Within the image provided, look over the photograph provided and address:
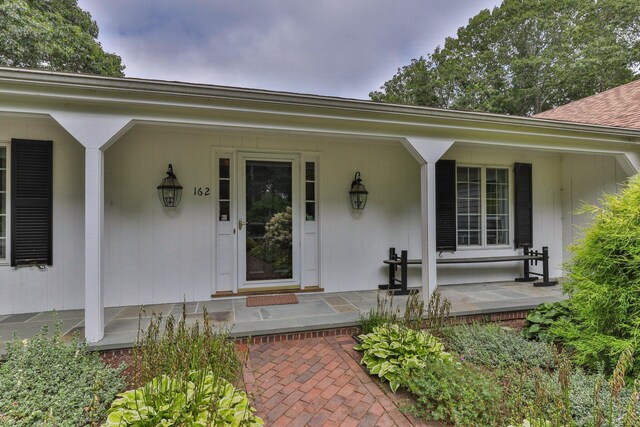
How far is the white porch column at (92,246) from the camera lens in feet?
8.85

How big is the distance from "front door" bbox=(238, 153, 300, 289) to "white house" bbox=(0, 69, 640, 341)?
2 cm

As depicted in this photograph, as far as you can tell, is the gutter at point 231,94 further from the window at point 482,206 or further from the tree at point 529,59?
the tree at point 529,59

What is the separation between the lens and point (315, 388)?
2.37 metres

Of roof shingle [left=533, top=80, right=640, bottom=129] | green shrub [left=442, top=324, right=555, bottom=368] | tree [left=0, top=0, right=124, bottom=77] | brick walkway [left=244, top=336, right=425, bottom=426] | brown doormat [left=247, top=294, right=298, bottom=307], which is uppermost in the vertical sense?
tree [left=0, top=0, right=124, bottom=77]

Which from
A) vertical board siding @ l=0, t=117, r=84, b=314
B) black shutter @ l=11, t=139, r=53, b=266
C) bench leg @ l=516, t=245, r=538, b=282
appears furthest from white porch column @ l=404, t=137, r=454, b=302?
black shutter @ l=11, t=139, r=53, b=266

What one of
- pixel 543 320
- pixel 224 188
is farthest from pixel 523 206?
pixel 224 188

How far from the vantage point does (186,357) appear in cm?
206

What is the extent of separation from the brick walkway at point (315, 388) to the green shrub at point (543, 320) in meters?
1.83

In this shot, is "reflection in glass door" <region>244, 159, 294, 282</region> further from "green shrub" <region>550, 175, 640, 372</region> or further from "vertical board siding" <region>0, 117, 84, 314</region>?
"green shrub" <region>550, 175, 640, 372</region>

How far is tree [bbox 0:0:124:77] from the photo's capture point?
7.59 meters

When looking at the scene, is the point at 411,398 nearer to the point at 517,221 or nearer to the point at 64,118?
the point at 64,118

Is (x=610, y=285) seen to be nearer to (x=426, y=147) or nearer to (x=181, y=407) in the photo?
(x=426, y=147)

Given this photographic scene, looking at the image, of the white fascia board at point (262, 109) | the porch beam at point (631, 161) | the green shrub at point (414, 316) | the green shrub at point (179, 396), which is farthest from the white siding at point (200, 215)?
the porch beam at point (631, 161)

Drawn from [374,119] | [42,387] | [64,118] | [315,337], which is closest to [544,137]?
[374,119]
